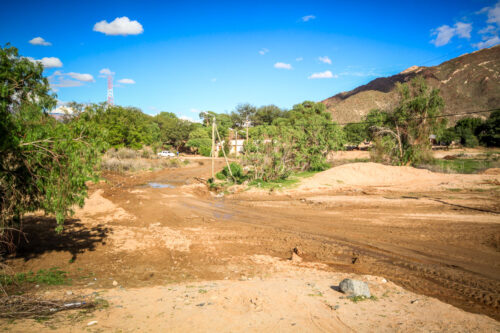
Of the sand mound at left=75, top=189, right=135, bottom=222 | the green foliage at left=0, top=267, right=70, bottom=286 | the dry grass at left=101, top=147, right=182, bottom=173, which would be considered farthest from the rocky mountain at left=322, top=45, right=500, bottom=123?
the green foliage at left=0, top=267, right=70, bottom=286

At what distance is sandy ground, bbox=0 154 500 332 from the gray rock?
0.18m

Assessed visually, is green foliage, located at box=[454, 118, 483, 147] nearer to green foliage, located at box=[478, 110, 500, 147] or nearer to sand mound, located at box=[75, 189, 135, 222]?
green foliage, located at box=[478, 110, 500, 147]

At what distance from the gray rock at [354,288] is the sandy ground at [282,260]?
0.59 feet

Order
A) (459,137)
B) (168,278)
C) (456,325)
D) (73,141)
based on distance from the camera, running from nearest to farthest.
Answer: (456,325) < (73,141) < (168,278) < (459,137)

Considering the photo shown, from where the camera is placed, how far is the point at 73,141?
5766 mm

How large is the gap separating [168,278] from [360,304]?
15.8 feet

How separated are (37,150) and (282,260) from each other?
6808 mm

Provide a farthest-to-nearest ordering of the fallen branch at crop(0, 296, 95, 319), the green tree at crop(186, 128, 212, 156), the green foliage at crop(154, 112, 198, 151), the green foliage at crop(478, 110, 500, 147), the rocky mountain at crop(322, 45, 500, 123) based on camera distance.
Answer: the green foliage at crop(154, 112, 198, 151), the rocky mountain at crop(322, 45, 500, 123), the green tree at crop(186, 128, 212, 156), the green foliage at crop(478, 110, 500, 147), the fallen branch at crop(0, 296, 95, 319)

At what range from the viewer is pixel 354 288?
5.38 m

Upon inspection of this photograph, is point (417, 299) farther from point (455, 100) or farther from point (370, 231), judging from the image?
point (455, 100)

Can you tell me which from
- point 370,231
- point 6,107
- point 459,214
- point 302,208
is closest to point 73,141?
point 6,107

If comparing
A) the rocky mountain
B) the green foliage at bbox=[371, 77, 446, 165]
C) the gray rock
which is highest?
the rocky mountain

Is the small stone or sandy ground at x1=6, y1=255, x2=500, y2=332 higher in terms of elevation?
sandy ground at x1=6, y1=255, x2=500, y2=332

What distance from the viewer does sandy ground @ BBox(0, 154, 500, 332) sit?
452cm
